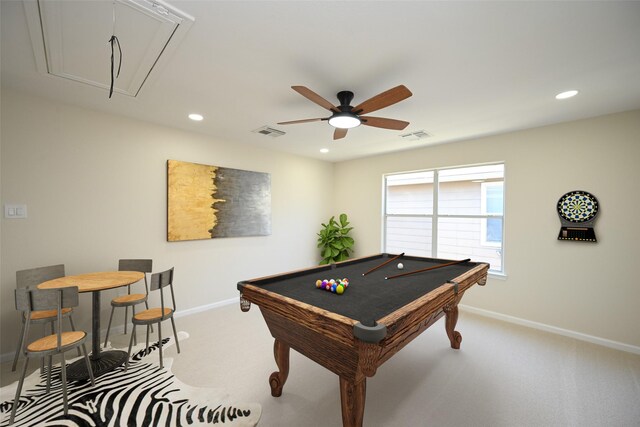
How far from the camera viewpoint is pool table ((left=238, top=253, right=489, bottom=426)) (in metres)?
1.34

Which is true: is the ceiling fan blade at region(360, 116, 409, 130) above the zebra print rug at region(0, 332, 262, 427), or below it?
above

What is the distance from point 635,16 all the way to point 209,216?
4.31 meters

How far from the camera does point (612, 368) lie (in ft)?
8.08

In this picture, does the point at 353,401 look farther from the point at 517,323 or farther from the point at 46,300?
the point at 517,323

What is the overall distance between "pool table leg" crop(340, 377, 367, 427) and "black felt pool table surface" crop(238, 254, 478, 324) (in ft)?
1.22

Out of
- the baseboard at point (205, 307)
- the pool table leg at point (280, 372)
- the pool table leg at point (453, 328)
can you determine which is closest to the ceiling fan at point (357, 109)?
the pool table leg at point (280, 372)

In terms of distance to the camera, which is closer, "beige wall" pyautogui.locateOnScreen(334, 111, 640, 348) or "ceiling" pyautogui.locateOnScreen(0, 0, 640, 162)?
"ceiling" pyautogui.locateOnScreen(0, 0, 640, 162)

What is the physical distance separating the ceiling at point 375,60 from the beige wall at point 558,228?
338mm

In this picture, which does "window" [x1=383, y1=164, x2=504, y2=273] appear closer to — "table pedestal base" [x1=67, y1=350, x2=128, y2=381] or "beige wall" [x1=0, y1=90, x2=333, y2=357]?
"beige wall" [x1=0, y1=90, x2=333, y2=357]

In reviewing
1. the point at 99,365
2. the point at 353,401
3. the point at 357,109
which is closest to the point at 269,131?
the point at 357,109

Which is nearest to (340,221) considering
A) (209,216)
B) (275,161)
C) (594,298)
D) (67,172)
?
(275,161)

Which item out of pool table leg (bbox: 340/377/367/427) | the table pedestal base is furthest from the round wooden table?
pool table leg (bbox: 340/377/367/427)

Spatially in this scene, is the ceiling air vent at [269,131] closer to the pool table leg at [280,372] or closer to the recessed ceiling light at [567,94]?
the pool table leg at [280,372]

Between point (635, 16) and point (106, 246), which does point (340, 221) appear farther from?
point (635, 16)
